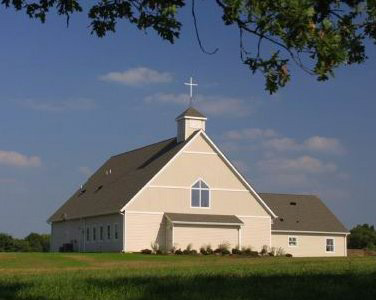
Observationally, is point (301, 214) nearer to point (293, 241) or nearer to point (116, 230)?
point (293, 241)

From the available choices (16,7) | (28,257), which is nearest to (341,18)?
(16,7)

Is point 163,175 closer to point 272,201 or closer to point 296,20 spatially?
point 272,201

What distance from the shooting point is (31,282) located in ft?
60.3

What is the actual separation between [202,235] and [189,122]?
26.3ft

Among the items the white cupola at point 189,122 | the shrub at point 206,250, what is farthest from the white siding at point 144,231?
the white cupola at point 189,122

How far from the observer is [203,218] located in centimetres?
5147

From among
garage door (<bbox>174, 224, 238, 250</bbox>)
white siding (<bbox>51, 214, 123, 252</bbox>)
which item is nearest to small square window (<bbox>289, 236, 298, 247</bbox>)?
garage door (<bbox>174, 224, 238, 250</bbox>)

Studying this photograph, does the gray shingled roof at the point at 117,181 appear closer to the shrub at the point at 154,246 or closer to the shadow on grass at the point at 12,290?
the shrub at the point at 154,246

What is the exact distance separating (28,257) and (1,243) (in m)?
50.3

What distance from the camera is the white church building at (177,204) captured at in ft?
166

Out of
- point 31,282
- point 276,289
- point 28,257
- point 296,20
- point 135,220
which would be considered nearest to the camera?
point 296,20

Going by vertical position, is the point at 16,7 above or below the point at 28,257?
above

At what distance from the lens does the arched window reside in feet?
172

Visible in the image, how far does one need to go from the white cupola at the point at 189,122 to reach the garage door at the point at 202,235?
6.65 m
